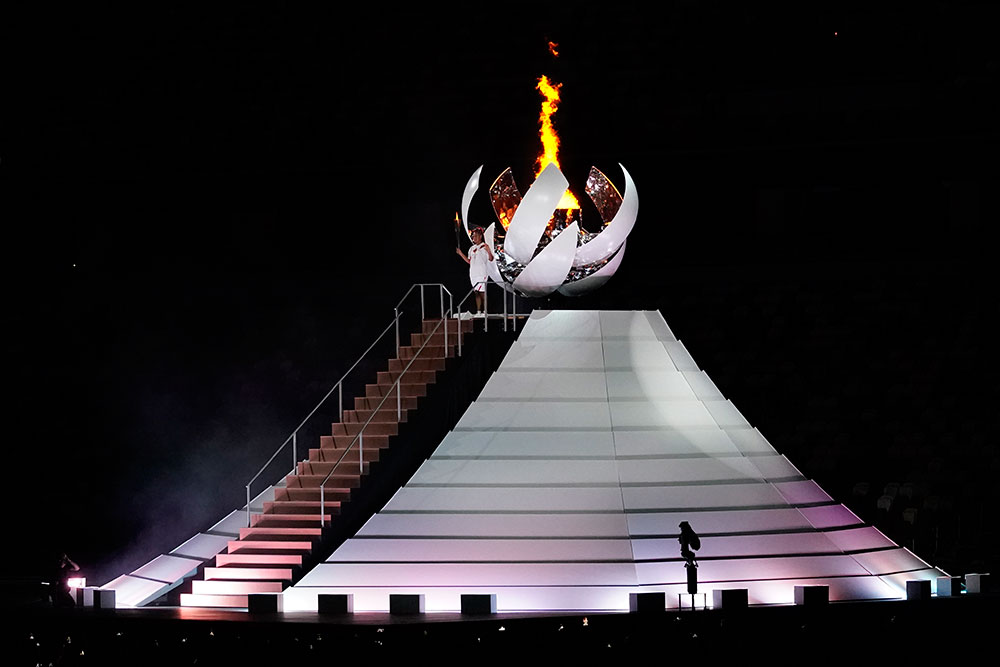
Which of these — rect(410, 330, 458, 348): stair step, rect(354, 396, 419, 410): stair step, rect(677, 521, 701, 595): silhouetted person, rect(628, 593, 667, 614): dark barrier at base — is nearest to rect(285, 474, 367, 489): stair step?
rect(354, 396, 419, 410): stair step

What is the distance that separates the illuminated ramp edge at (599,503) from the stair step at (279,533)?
0.30 meters

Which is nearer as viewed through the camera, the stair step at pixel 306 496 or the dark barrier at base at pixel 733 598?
the dark barrier at base at pixel 733 598

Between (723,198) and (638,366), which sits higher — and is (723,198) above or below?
above

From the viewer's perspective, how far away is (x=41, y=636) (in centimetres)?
1434

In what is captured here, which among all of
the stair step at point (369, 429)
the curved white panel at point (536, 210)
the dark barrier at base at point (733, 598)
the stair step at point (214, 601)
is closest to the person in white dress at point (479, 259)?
the curved white panel at point (536, 210)

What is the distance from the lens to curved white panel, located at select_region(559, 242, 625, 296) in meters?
16.0

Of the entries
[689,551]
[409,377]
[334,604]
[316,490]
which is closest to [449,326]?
[409,377]

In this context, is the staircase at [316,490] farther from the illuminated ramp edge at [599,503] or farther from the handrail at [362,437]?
the illuminated ramp edge at [599,503]

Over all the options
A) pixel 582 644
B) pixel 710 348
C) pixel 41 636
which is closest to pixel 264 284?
pixel 710 348

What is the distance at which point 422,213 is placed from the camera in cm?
2183

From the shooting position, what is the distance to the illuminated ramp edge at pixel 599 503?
14.7m

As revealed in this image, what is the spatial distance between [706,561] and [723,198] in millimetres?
7574

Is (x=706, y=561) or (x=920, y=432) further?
(x=920, y=432)

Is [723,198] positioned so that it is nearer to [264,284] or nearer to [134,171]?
[264,284]
